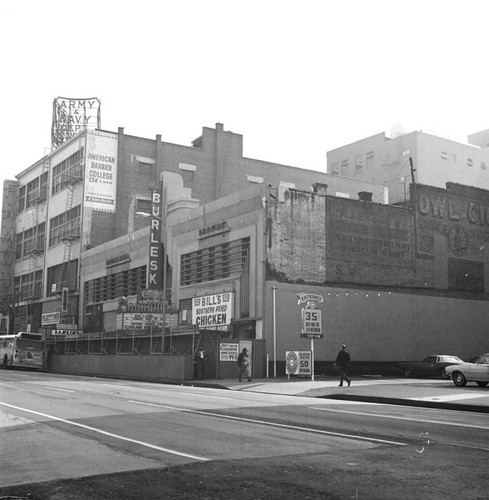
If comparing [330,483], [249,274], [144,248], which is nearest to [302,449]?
[330,483]

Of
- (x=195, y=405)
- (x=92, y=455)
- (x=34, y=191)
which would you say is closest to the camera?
(x=92, y=455)

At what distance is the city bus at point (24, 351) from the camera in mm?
47938

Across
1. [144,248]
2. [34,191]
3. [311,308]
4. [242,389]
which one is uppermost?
[34,191]

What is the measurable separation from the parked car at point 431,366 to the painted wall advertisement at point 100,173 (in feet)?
102

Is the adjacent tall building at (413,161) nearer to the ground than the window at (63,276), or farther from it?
farther from it

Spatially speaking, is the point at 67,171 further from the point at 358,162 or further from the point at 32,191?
the point at 358,162

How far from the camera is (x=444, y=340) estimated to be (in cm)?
3947

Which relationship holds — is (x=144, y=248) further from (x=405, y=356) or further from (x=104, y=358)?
(x=405, y=356)

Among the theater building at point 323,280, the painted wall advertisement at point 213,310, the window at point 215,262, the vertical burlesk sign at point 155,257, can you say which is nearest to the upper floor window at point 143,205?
the theater building at point 323,280

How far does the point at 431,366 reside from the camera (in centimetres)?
3397

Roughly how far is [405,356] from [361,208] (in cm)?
892

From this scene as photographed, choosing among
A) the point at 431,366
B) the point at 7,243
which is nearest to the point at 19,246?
the point at 7,243

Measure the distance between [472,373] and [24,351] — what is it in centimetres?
3441

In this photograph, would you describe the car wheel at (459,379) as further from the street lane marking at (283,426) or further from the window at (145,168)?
the window at (145,168)
